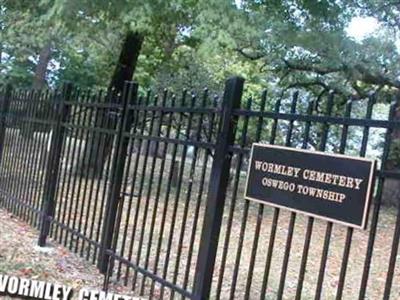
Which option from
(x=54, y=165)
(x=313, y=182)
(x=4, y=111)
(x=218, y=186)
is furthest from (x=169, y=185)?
(x=4, y=111)

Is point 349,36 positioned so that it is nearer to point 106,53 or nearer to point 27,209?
point 106,53

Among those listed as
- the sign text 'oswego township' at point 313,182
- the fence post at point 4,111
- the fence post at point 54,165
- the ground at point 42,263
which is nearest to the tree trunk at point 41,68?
the fence post at point 4,111

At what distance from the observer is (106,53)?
1702 cm

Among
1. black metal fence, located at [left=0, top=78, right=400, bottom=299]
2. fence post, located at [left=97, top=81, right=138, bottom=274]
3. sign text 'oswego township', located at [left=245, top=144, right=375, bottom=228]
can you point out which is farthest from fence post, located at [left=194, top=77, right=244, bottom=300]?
fence post, located at [left=97, top=81, right=138, bottom=274]

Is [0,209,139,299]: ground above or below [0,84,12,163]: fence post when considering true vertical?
below

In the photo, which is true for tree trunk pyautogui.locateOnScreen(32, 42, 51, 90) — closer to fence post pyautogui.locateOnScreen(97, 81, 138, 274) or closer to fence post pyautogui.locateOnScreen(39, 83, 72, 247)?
fence post pyautogui.locateOnScreen(39, 83, 72, 247)

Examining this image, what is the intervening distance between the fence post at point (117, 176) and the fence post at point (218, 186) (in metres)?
1.66

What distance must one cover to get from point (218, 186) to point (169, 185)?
0.76 meters

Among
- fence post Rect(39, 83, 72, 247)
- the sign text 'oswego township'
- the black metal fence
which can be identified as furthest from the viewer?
fence post Rect(39, 83, 72, 247)

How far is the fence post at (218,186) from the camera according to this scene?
4.21 m

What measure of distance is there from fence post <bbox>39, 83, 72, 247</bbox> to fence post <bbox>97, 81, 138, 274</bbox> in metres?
1.43

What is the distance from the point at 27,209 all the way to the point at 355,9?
10279 millimetres

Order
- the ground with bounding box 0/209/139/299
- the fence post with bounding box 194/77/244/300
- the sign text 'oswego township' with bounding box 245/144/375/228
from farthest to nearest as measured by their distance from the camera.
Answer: the ground with bounding box 0/209/139/299 < the fence post with bounding box 194/77/244/300 < the sign text 'oswego township' with bounding box 245/144/375/228

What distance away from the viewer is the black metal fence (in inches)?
151
